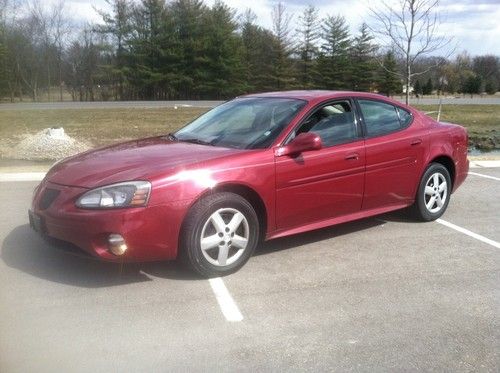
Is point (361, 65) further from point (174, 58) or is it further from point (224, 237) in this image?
point (224, 237)

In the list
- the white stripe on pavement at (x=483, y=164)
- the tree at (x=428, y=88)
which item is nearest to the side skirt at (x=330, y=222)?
the white stripe on pavement at (x=483, y=164)

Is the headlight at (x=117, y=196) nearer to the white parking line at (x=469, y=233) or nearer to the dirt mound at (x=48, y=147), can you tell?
the white parking line at (x=469, y=233)

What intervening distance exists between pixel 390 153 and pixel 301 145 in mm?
1229

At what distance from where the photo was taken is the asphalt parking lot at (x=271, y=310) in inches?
120

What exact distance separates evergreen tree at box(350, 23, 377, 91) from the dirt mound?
1858 inches

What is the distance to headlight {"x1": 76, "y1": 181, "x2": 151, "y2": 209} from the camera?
3832mm

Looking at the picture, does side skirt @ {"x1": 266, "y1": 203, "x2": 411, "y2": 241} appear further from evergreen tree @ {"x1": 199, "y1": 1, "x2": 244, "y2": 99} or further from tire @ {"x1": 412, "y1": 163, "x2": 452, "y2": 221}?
evergreen tree @ {"x1": 199, "y1": 1, "x2": 244, "y2": 99}

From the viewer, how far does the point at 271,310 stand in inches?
145

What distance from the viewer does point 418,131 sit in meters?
5.68

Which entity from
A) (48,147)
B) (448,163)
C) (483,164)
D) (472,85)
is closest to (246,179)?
(448,163)

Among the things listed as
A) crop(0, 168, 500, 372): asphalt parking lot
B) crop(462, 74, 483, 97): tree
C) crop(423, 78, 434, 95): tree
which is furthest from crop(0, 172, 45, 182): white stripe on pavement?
crop(462, 74, 483, 97): tree

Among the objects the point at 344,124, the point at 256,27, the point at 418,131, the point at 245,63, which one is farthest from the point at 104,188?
the point at 256,27

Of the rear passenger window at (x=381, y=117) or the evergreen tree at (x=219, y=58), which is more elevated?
the evergreen tree at (x=219, y=58)

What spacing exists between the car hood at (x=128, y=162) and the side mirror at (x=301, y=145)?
38 centimetres
